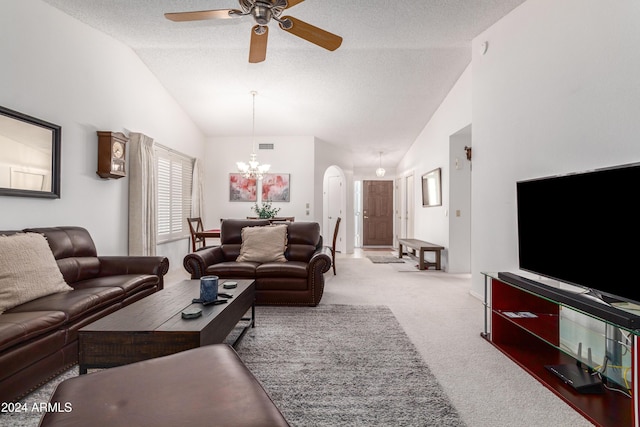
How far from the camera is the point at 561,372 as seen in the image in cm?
213

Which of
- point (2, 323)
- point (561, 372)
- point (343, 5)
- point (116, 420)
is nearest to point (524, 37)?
point (343, 5)

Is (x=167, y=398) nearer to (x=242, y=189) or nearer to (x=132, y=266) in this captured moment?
(x=132, y=266)

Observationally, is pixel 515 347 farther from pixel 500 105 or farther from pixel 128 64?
pixel 128 64

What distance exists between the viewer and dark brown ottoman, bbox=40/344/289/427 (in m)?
0.99

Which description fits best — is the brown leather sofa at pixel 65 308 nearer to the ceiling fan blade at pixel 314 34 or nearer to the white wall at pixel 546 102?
the ceiling fan blade at pixel 314 34

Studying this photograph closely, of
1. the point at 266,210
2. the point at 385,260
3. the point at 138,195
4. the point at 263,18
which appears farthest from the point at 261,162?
the point at 263,18

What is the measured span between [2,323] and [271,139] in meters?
6.18

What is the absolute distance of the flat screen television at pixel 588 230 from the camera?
5.58ft

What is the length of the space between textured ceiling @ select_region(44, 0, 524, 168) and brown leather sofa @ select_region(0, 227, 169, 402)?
252 cm

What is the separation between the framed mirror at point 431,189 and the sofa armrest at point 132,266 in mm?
4747

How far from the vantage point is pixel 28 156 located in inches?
118

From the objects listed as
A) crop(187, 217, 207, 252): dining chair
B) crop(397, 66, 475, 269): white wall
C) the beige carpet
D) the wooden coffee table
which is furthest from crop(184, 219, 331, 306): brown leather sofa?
crop(397, 66, 475, 269): white wall

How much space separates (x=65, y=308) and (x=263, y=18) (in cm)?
239

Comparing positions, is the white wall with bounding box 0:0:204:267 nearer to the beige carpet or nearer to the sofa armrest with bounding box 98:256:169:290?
the sofa armrest with bounding box 98:256:169:290
